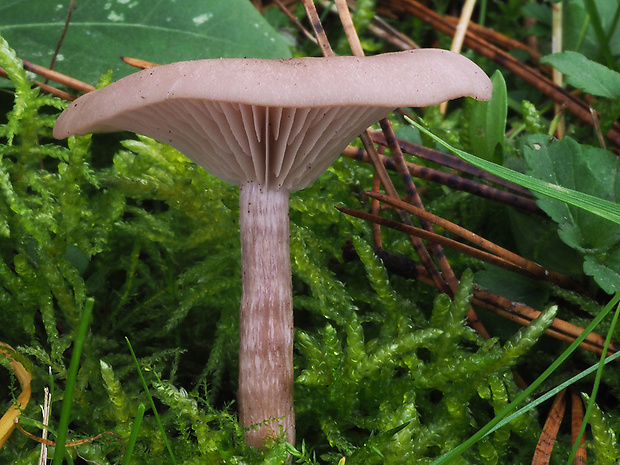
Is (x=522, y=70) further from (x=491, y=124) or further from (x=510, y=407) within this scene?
(x=510, y=407)

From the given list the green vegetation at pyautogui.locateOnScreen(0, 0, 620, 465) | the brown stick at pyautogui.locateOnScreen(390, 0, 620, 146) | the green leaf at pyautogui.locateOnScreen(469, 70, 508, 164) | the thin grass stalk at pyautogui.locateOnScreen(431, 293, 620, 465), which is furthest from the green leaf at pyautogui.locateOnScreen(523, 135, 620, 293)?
the brown stick at pyautogui.locateOnScreen(390, 0, 620, 146)

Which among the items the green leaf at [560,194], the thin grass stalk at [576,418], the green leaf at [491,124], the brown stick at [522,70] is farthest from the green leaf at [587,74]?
the thin grass stalk at [576,418]

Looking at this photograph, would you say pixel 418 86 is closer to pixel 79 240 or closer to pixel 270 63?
pixel 270 63

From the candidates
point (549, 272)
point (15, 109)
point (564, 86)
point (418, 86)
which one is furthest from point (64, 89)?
point (564, 86)

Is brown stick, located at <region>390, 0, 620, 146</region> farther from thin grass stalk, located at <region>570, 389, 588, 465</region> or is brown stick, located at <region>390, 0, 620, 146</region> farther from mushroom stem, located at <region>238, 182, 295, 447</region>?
mushroom stem, located at <region>238, 182, 295, 447</region>

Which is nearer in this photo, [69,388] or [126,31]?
[69,388]

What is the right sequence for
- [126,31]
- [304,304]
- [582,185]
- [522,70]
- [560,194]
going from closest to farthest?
[560,194], [582,185], [304,304], [126,31], [522,70]

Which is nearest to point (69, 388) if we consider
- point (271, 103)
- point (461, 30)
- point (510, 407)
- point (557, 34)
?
point (271, 103)
